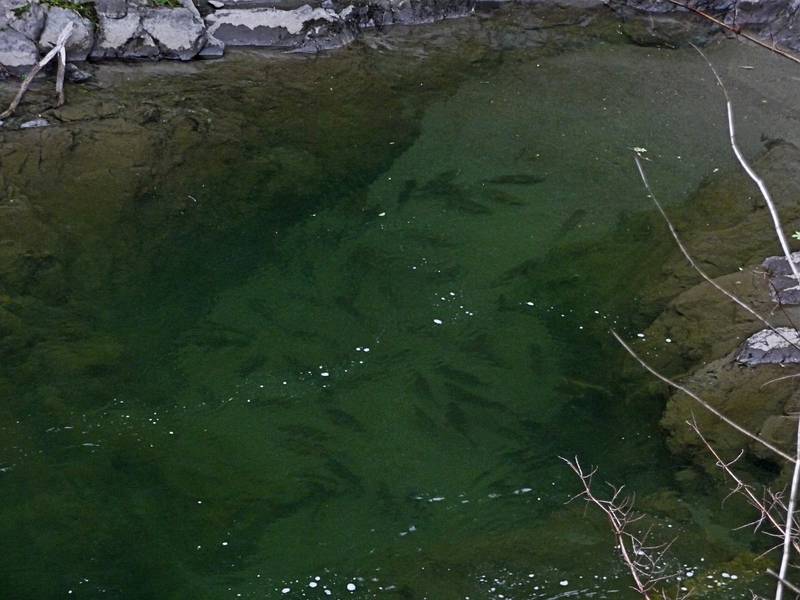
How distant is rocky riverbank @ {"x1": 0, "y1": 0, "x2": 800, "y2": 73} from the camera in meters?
6.33

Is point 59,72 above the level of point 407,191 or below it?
above

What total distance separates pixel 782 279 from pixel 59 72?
4596 mm

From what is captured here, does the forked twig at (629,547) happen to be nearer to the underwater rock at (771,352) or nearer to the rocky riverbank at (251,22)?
the underwater rock at (771,352)

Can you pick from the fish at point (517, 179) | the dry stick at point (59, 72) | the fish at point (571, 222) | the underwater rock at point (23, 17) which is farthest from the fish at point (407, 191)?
the underwater rock at point (23, 17)

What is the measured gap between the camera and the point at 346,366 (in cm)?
423

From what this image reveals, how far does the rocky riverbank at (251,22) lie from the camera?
6332 millimetres

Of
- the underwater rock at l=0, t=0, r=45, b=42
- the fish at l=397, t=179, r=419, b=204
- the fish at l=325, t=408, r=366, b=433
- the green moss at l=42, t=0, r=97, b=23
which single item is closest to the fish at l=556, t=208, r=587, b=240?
the fish at l=397, t=179, r=419, b=204

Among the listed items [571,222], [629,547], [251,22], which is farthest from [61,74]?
[629,547]

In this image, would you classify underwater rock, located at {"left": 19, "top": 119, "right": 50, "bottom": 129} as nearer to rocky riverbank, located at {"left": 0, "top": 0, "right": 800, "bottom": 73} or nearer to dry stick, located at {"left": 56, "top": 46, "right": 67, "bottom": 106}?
dry stick, located at {"left": 56, "top": 46, "right": 67, "bottom": 106}

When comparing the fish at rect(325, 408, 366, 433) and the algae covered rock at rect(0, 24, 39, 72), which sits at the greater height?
the algae covered rock at rect(0, 24, 39, 72)

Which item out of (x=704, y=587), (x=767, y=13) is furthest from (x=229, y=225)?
(x=767, y=13)

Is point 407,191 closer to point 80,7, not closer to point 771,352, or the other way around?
point 771,352

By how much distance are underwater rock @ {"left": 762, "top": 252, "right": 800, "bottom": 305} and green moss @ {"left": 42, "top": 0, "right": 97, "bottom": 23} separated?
15.6 feet

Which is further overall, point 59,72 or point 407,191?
point 59,72
